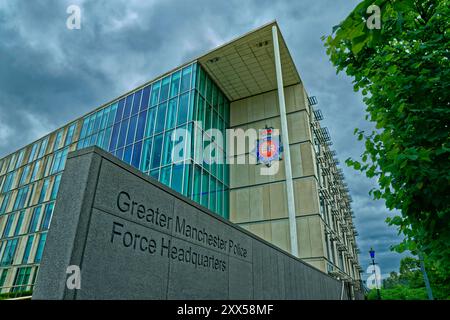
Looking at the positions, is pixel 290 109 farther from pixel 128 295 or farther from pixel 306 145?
pixel 128 295

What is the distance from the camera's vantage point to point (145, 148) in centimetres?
2317

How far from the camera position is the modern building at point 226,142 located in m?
22.0

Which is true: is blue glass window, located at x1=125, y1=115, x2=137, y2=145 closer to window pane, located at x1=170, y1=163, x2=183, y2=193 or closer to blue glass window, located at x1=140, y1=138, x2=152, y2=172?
blue glass window, located at x1=140, y1=138, x2=152, y2=172

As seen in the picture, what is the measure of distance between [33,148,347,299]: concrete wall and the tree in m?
3.77

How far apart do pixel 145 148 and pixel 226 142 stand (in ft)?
25.3

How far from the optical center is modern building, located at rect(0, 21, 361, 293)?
22.0 m

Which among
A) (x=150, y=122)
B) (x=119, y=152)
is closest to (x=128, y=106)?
(x=150, y=122)

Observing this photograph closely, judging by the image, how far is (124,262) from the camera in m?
3.95

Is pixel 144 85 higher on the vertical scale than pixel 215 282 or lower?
higher

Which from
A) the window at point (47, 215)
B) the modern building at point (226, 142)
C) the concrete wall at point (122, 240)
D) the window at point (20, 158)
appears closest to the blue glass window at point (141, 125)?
the modern building at point (226, 142)

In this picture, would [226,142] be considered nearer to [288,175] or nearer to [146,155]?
[146,155]
